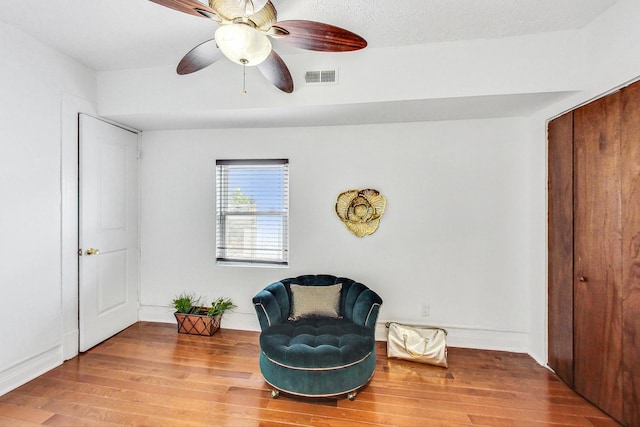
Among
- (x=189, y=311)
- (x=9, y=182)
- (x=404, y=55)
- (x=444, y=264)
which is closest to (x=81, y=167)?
(x=9, y=182)

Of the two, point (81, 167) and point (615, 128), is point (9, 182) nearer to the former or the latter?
point (81, 167)

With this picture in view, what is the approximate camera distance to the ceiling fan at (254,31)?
1301mm

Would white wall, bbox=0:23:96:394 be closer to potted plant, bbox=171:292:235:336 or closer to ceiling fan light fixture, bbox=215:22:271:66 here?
potted plant, bbox=171:292:235:336

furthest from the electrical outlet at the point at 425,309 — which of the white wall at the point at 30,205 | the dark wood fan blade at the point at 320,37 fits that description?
the white wall at the point at 30,205

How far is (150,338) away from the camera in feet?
9.53

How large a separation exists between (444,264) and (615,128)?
1624 mm

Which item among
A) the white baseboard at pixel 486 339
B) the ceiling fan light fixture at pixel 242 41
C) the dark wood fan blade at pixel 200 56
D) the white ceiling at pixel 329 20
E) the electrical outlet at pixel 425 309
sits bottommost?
the white baseboard at pixel 486 339

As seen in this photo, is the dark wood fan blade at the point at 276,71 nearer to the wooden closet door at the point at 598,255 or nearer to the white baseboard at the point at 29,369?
the wooden closet door at the point at 598,255

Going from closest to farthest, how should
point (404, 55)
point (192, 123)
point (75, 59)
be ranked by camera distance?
point (404, 55) → point (75, 59) → point (192, 123)

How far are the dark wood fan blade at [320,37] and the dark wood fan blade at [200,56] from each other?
46cm

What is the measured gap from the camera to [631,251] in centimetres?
171

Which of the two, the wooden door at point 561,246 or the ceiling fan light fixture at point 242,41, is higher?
the ceiling fan light fixture at point 242,41

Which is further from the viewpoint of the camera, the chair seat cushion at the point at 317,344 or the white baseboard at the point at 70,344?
the white baseboard at the point at 70,344

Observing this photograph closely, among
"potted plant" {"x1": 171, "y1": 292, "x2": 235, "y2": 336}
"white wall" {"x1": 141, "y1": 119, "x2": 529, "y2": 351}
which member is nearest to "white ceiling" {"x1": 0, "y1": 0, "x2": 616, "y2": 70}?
"white wall" {"x1": 141, "y1": 119, "x2": 529, "y2": 351}
